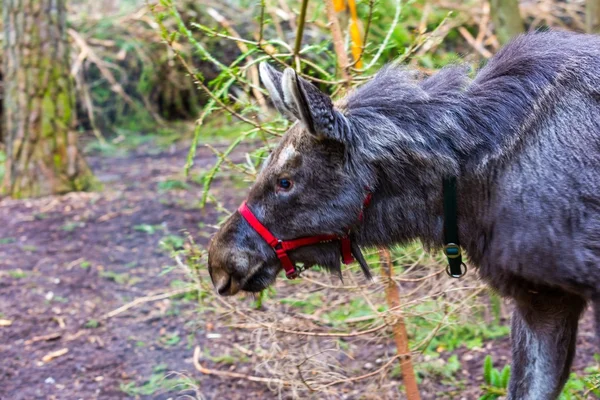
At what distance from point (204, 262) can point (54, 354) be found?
1.32m

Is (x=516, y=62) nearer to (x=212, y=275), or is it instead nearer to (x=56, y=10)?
(x=212, y=275)

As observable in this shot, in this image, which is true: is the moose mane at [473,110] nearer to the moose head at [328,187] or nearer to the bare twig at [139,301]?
the moose head at [328,187]

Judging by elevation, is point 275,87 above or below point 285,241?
above

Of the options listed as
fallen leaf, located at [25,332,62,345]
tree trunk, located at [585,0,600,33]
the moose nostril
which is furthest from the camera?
tree trunk, located at [585,0,600,33]

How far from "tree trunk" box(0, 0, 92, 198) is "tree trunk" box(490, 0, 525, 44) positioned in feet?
16.4

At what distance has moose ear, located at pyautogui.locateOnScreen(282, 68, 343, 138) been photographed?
9.61 ft

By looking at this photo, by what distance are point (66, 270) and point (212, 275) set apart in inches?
138

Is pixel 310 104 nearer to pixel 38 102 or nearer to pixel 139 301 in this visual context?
pixel 139 301

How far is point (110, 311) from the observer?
19.1 ft

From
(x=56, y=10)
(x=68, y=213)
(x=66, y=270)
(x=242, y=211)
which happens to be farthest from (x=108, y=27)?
(x=242, y=211)

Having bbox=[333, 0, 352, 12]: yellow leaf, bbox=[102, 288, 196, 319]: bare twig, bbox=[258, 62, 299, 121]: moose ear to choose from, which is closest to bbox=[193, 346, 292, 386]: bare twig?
bbox=[102, 288, 196, 319]: bare twig

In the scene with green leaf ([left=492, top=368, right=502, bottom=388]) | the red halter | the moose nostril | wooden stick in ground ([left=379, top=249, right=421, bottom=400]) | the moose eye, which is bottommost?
green leaf ([left=492, top=368, right=502, bottom=388])

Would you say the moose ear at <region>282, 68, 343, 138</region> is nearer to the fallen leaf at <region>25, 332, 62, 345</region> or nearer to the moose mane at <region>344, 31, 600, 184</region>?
the moose mane at <region>344, 31, 600, 184</region>

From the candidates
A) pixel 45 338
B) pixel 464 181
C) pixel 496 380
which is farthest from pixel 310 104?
Result: pixel 45 338
